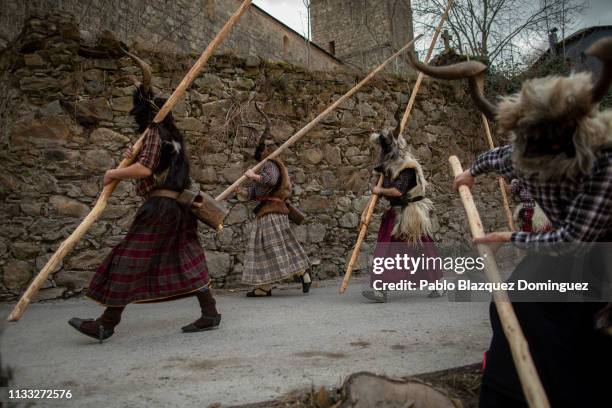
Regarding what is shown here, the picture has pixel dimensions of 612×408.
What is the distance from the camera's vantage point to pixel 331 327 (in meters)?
3.30

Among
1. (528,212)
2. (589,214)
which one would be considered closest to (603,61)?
(589,214)

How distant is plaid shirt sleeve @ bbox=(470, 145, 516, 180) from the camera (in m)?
1.91

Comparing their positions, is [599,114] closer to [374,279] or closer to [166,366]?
[166,366]

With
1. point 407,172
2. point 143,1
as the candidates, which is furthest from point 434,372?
point 143,1

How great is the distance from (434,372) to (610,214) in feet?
3.77

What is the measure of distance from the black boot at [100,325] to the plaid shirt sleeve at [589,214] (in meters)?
2.73

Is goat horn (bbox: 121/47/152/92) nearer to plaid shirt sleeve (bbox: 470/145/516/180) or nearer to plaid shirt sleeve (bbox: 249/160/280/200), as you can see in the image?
plaid shirt sleeve (bbox: 249/160/280/200)

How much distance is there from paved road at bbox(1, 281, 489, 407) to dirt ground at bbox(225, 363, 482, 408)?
0.24 feet

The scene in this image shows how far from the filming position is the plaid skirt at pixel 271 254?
193 inches

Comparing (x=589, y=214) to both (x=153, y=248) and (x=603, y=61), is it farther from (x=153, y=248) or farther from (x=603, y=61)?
(x=153, y=248)

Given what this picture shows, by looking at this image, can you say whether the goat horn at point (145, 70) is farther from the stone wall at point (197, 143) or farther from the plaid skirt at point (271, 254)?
the plaid skirt at point (271, 254)

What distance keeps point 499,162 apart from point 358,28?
20.1 metres

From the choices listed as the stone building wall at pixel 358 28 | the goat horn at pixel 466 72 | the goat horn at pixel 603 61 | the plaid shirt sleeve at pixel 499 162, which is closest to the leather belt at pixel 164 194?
the goat horn at pixel 466 72

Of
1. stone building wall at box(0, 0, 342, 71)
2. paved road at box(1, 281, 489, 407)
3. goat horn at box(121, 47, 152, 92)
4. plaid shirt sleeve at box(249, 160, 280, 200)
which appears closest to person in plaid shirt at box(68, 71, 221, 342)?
goat horn at box(121, 47, 152, 92)
